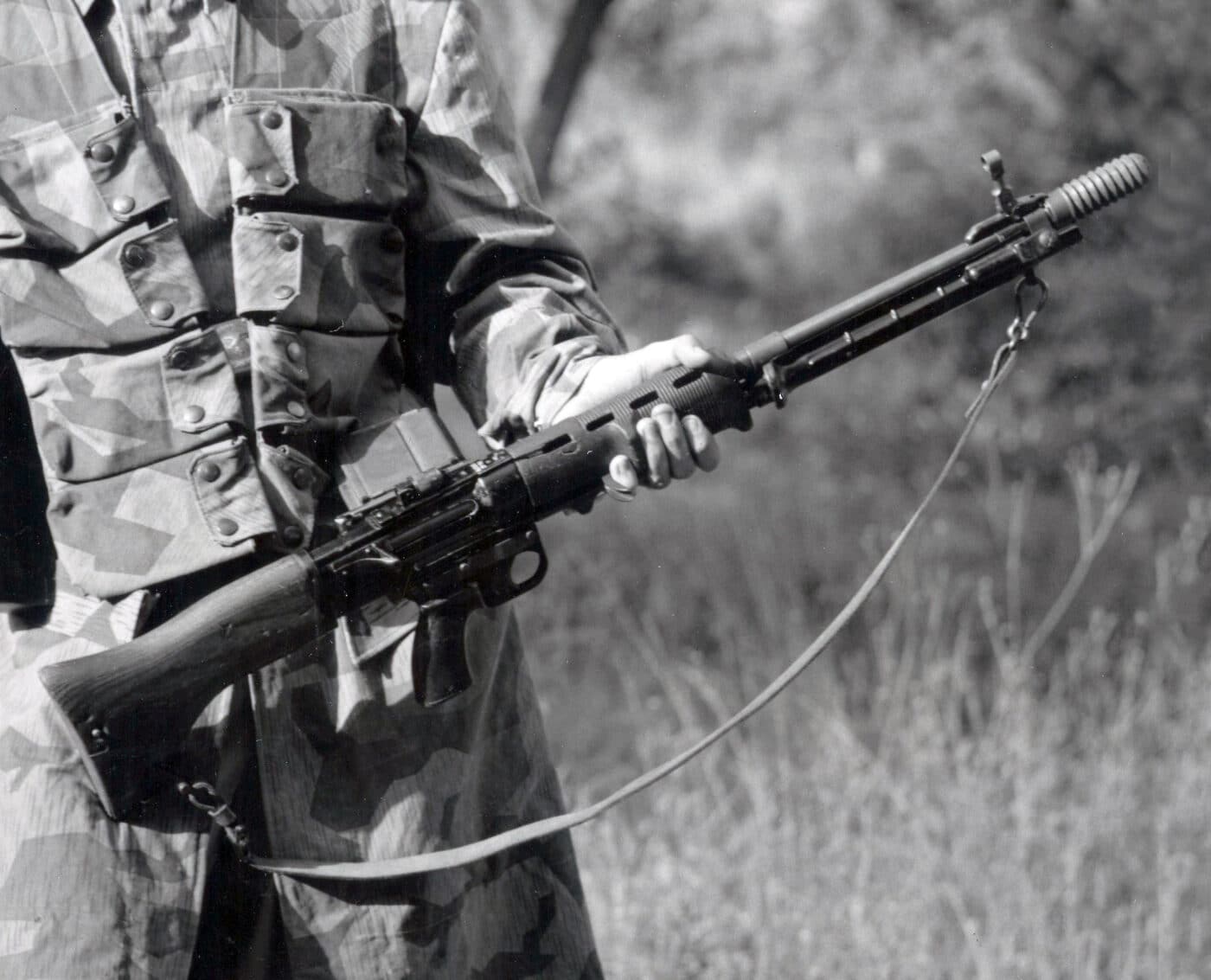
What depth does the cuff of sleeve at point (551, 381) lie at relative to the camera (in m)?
2.20

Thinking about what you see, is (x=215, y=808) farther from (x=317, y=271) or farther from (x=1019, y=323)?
(x=1019, y=323)

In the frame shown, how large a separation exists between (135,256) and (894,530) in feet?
20.1

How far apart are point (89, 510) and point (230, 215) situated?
17.4 inches

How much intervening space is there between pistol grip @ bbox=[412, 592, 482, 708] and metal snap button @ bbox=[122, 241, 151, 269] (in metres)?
0.58

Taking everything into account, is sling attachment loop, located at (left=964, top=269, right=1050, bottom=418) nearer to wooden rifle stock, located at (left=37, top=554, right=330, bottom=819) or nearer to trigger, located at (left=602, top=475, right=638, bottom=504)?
trigger, located at (left=602, top=475, right=638, bottom=504)

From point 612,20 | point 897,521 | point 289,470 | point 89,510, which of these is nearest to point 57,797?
point 89,510

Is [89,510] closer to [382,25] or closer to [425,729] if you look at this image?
[425,729]

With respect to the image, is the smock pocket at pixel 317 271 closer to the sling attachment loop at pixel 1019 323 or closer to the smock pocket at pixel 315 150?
the smock pocket at pixel 315 150

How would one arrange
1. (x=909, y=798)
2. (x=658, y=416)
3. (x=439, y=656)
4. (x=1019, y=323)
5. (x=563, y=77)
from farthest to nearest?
1. (x=563, y=77)
2. (x=909, y=798)
3. (x=1019, y=323)
4. (x=658, y=416)
5. (x=439, y=656)

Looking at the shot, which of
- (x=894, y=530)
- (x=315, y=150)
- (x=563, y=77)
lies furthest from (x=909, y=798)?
(x=563, y=77)

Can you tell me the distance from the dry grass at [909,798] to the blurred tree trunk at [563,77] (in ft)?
7.36

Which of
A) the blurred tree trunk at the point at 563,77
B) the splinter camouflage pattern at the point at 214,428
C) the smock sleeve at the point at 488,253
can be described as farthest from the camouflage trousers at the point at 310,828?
the blurred tree trunk at the point at 563,77

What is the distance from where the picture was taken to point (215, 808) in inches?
75.5

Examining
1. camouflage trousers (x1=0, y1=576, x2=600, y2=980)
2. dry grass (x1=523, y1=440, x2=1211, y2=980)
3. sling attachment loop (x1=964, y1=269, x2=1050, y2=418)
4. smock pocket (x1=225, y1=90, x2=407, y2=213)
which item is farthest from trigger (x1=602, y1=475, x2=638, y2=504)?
dry grass (x1=523, y1=440, x2=1211, y2=980)
